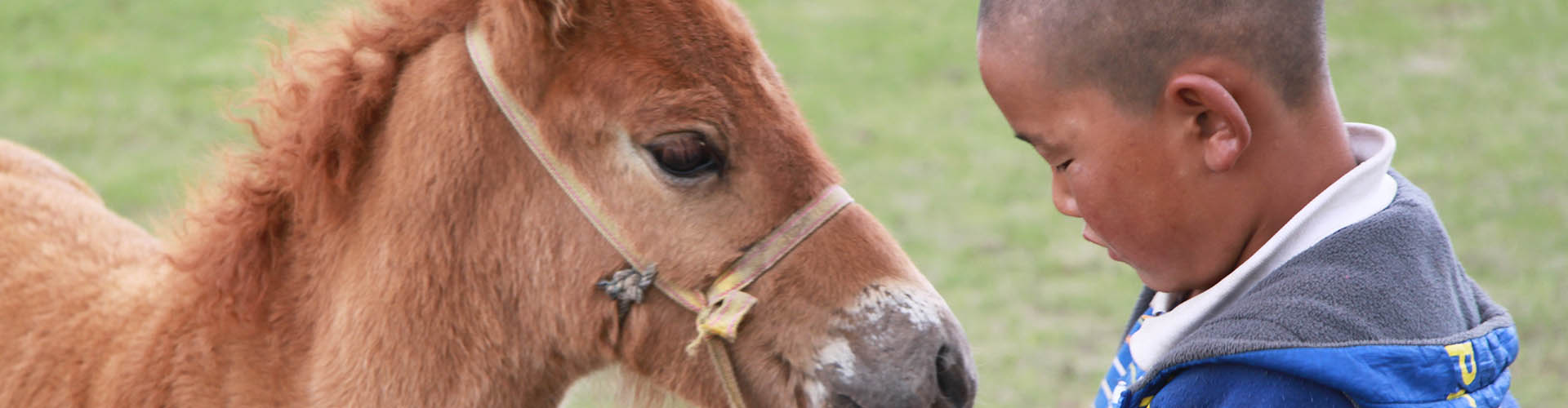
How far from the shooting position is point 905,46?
9.96 metres

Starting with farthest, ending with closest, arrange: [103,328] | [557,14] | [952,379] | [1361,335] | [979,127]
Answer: [979,127]
[103,328]
[952,379]
[557,14]
[1361,335]

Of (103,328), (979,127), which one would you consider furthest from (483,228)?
(979,127)

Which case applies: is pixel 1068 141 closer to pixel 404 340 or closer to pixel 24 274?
pixel 404 340

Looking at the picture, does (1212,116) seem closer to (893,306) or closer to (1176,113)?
(1176,113)

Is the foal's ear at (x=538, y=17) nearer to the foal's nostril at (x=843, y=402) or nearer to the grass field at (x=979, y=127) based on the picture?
the foal's nostril at (x=843, y=402)

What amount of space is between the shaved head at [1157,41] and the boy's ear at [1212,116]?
4 centimetres

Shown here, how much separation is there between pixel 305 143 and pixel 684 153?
0.67m

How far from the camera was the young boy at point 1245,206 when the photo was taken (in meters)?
1.58

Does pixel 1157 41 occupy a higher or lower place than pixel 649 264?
lower

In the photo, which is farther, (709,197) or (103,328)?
(103,328)

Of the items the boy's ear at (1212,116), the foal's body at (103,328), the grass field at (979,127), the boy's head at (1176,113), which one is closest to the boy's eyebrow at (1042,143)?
the boy's head at (1176,113)

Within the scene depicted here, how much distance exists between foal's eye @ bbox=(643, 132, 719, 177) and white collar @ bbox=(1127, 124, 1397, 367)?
2.46 feet

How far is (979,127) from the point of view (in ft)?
27.4

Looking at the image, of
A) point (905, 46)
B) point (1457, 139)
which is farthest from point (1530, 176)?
point (905, 46)
